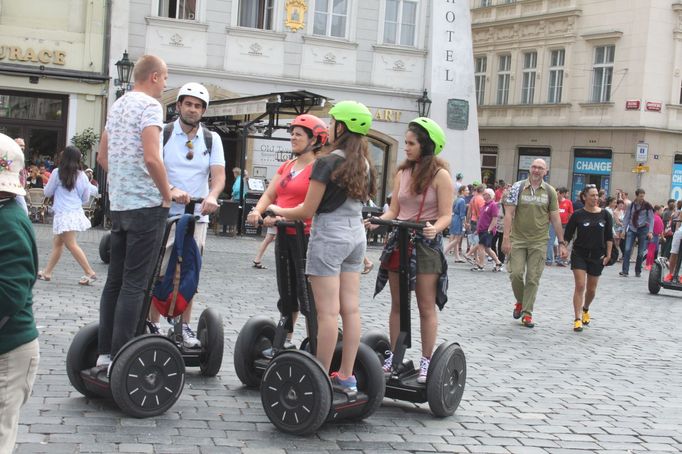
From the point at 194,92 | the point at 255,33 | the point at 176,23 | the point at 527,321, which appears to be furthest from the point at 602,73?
the point at 194,92

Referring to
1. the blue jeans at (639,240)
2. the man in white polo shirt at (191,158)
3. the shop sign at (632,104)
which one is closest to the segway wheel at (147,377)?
the man in white polo shirt at (191,158)

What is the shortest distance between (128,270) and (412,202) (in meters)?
1.98

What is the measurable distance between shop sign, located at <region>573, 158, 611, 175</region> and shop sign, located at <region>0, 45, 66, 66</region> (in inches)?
826

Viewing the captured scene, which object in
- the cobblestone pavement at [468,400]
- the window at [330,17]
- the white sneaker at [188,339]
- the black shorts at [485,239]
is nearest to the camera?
the cobblestone pavement at [468,400]

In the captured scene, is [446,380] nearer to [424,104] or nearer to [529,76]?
[424,104]

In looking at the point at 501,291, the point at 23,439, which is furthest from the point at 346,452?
the point at 501,291

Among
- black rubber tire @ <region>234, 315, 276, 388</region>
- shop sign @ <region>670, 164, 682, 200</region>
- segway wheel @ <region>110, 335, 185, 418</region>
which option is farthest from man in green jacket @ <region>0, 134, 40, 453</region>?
shop sign @ <region>670, 164, 682, 200</region>

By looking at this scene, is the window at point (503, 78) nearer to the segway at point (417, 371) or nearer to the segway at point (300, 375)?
the segway at point (417, 371)

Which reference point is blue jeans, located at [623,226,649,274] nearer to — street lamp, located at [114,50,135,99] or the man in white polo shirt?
street lamp, located at [114,50,135,99]

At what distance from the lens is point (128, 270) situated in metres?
5.62

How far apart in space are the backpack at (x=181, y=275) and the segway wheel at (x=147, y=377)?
691 mm

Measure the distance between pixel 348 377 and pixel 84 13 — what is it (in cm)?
2069

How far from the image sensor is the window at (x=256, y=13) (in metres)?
25.8

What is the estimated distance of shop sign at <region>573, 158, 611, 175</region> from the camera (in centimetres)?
3647
